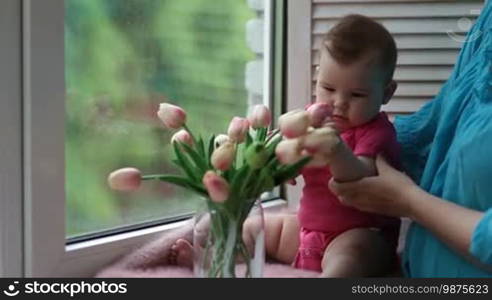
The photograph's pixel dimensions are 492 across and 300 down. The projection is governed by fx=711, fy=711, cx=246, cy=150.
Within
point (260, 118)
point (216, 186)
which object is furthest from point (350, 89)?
point (216, 186)

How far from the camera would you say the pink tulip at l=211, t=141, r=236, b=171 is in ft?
2.69

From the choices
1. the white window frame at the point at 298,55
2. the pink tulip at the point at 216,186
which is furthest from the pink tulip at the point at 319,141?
the white window frame at the point at 298,55

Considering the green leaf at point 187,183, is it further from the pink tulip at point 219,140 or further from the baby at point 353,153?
the baby at point 353,153

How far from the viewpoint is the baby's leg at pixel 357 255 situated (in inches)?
40.3

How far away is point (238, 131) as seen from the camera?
2.85ft

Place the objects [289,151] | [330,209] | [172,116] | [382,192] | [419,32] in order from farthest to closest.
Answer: [419,32], [330,209], [382,192], [172,116], [289,151]

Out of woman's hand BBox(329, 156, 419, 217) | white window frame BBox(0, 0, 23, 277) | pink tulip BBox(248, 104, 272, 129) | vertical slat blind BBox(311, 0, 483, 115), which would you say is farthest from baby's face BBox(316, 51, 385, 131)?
white window frame BBox(0, 0, 23, 277)

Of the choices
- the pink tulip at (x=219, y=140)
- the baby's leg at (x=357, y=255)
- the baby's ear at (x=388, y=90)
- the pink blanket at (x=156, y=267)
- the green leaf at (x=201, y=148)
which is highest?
the baby's ear at (x=388, y=90)

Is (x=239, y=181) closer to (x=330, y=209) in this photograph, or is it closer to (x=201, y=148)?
(x=201, y=148)

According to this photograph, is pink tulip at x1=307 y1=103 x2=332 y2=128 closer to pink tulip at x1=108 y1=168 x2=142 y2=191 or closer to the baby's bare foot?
pink tulip at x1=108 y1=168 x2=142 y2=191

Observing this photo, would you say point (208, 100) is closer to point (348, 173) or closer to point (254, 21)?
point (254, 21)

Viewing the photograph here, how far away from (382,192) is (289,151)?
0.26 metres

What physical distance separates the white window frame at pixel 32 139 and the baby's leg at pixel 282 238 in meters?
0.36

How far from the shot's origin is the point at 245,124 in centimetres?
88
